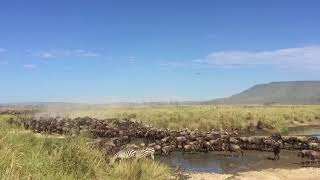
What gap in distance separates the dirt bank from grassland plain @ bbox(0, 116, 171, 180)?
3.57 metres

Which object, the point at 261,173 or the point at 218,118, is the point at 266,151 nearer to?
the point at 261,173

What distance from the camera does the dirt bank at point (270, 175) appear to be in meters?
16.6

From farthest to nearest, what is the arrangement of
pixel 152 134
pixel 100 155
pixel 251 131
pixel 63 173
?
pixel 251 131
pixel 152 134
pixel 100 155
pixel 63 173

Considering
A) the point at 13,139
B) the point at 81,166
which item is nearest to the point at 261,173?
the point at 81,166

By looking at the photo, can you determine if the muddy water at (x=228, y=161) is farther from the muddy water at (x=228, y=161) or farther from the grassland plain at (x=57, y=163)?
the grassland plain at (x=57, y=163)

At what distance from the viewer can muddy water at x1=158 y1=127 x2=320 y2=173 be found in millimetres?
19531

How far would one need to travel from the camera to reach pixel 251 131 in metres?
38.4

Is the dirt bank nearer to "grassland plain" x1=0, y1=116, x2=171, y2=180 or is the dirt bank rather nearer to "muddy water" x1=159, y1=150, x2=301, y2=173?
"muddy water" x1=159, y1=150, x2=301, y2=173

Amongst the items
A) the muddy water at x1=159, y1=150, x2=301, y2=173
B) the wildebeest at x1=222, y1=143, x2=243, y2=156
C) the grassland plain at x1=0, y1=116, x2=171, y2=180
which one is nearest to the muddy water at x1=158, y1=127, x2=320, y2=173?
the muddy water at x1=159, y1=150, x2=301, y2=173

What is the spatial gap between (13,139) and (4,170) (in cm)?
254

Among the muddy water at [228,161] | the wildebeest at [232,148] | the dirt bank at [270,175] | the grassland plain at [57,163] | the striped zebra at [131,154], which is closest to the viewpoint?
the grassland plain at [57,163]

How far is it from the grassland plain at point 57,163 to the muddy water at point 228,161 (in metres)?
6.25

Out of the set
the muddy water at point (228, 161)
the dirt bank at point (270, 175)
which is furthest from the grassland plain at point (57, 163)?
the muddy water at point (228, 161)

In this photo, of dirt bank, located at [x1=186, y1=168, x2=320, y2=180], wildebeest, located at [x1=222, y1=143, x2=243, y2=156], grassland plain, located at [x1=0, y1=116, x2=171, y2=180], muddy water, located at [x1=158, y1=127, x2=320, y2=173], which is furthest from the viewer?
wildebeest, located at [x1=222, y1=143, x2=243, y2=156]
